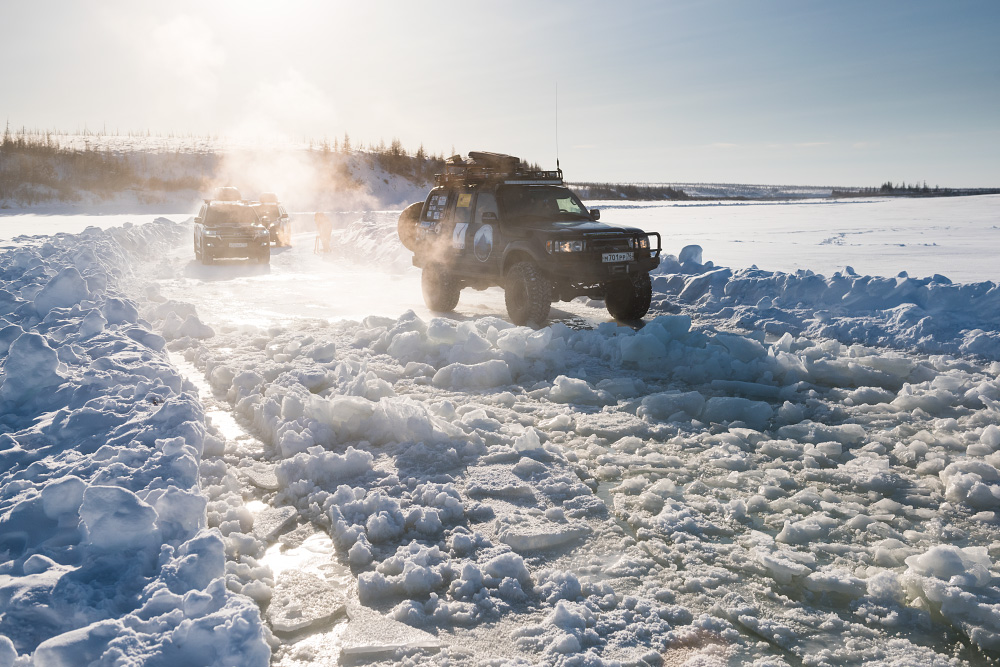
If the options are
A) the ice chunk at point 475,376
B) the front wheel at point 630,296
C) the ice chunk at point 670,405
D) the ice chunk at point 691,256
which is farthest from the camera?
the ice chunk at point 691,256

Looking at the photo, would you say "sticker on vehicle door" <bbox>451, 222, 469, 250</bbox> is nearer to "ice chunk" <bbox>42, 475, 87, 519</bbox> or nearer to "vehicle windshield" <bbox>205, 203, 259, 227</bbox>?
"ice chunk" <bbox>42, 475, 87, 519</bbox>

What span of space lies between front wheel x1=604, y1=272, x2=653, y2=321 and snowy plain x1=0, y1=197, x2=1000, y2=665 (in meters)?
1.82

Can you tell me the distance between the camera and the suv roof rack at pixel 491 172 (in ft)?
35.9

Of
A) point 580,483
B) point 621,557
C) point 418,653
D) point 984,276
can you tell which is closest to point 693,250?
point 984,276

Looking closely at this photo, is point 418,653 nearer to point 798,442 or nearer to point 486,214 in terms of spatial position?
point 798,442

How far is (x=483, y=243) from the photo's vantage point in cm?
1066

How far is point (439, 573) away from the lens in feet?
11.8

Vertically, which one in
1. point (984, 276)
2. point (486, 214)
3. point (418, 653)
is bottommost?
point (418, 653)

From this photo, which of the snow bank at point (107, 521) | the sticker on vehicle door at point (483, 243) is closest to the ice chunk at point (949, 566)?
the snow bank at point (107, 521)

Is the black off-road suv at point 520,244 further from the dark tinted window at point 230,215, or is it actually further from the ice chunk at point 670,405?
the dark tinted window at point 230,215

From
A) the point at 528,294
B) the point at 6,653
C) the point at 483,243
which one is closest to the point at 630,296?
the point at 528,294

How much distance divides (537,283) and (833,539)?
620 cm

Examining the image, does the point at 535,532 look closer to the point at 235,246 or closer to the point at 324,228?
the point at 235,246

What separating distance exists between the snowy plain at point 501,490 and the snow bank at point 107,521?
12 mm
